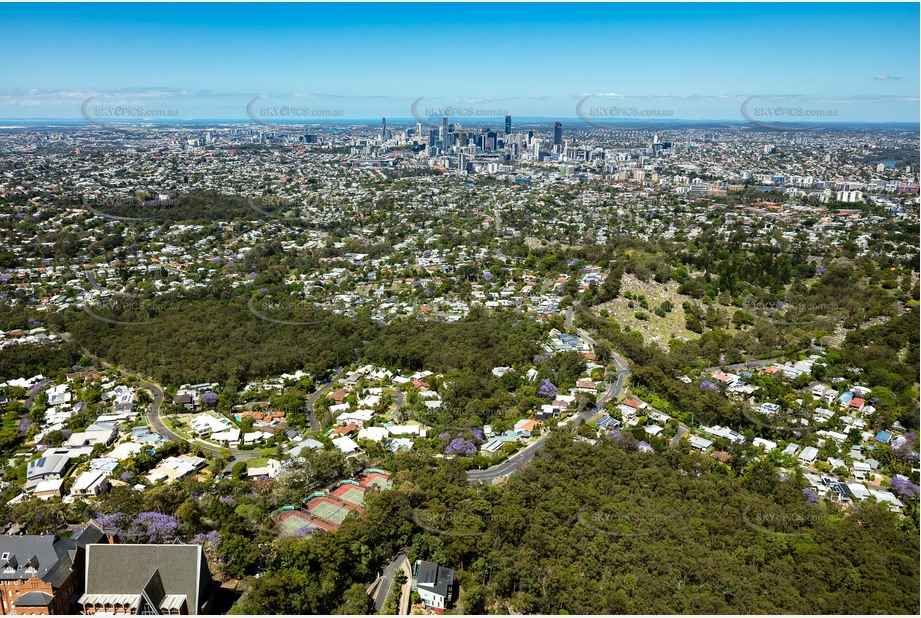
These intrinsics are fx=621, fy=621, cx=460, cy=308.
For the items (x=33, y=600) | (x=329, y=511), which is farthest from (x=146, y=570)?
(x=329, y=511)

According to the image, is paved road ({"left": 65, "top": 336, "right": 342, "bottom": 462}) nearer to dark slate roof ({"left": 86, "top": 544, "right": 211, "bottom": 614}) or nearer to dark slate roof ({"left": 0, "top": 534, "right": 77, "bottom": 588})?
dark slate roof ({"left": 0, "top": 534, "right": 77, "bottom": 588})

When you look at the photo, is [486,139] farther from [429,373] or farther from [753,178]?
[429,373]

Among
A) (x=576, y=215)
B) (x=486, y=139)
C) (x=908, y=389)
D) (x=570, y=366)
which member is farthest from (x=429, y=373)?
(x=486, y=139)

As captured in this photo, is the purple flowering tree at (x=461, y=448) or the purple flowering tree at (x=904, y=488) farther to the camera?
Result: the purple flowering tree at (x=461, y=448)

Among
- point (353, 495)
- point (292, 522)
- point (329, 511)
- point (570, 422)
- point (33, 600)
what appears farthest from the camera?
point (570, 422)

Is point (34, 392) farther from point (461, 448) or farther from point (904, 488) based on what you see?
point (904, 488)

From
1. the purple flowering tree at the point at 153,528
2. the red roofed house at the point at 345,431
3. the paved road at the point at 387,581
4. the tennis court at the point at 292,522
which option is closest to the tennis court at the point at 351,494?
the tennis court at the point at 292,522

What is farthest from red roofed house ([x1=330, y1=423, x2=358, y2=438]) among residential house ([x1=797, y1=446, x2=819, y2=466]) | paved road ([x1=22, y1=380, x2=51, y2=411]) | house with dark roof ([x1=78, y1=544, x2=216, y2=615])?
residential house ([x1=797, y1=446, x2=819, y2=466])

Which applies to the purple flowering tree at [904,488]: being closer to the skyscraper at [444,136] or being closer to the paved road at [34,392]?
the paved road at [34,392]
